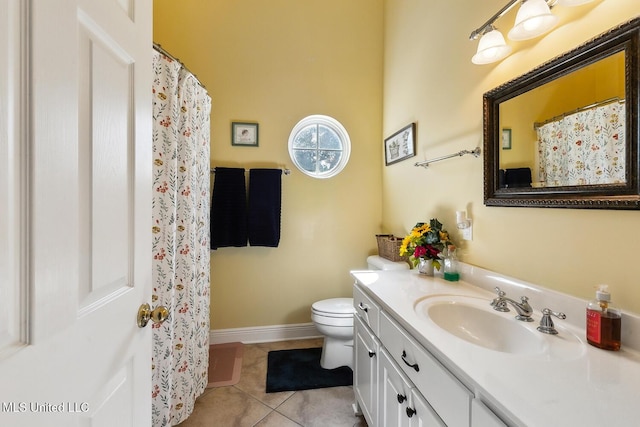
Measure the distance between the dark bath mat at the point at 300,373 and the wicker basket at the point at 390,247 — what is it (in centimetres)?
89

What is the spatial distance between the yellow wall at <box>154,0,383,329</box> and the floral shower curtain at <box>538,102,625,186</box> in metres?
1.63

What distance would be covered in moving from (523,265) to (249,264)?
1950mm

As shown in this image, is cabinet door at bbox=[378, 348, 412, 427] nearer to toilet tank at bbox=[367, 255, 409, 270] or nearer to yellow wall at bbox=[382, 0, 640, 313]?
yellow wall at bbox=[382, 0, 640, 313]

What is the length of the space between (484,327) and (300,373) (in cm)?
138

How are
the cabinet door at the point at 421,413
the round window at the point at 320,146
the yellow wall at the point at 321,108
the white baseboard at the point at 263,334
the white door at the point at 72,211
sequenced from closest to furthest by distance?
the white door at the point at 72,211
the cabinet door at the point at 421,413
the yellow wall at the point at 321,108
the white baseboard at the point at 263,334
the round window at the point at 320,146

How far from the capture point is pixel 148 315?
2.54ft

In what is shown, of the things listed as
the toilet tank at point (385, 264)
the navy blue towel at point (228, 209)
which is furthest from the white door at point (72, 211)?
the toilet tank at point (385, 264)

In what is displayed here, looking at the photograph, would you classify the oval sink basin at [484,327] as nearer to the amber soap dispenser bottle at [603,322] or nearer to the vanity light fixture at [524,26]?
the amber soap dispenser bottle at [603,322]

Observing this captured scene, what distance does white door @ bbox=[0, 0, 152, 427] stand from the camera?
39 centimetres

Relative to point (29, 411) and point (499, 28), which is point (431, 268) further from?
point (29, 411)

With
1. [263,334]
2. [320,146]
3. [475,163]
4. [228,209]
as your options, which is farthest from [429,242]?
[263,334]

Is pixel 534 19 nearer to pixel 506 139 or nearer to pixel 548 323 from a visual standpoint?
pixel 506 139

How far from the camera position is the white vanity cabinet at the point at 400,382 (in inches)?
27.5

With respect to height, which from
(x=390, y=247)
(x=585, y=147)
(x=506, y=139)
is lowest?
(x=390, y=247)
